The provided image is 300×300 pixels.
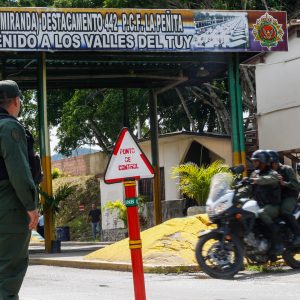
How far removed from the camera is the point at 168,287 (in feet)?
33.9

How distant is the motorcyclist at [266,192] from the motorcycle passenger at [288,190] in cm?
8

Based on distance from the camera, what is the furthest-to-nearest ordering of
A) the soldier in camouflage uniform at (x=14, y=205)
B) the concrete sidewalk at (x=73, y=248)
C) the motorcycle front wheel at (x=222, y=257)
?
the concrete sidewalk at (x=73, y=248), the motorcycle front wheel at (x=222, y=257), the soldier in camouflage uniform at (x=14, y=205)

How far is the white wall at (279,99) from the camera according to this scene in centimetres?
2683

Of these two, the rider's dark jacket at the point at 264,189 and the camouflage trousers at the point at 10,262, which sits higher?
the rider's dark jacket at the point at 264,189

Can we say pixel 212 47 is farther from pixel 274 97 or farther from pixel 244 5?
pixel 244 5

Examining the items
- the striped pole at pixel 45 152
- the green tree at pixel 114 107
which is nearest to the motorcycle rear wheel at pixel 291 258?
the striped pole at pixel 45 152

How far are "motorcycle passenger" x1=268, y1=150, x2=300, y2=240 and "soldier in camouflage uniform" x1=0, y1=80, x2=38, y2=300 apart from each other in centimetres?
649

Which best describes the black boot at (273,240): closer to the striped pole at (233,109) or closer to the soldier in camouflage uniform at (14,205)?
the soldier in camouflage uniform at (14,205)

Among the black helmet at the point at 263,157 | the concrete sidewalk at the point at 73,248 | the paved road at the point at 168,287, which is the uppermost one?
the black helmet at the point at 263,157

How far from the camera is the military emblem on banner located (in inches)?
905

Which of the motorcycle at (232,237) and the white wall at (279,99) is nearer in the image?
the motorcycle at (232,237)

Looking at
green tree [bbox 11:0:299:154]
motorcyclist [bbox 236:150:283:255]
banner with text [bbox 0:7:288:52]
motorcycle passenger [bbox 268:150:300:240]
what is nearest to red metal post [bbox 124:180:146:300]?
motorcyclist [bbox 236:150:283:255]

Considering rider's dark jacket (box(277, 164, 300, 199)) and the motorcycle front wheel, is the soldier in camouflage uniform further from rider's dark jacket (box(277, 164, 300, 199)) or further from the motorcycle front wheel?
rider's dark jacket (box(277, 164, 300, 199))

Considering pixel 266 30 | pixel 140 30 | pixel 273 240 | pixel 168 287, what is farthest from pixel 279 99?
pixel 168 287
